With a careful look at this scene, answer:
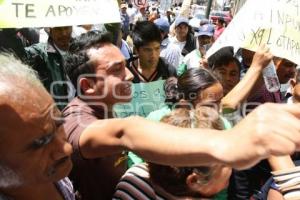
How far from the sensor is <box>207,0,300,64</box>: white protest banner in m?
2.09

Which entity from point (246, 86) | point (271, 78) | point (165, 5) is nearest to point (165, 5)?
point (165, 5)

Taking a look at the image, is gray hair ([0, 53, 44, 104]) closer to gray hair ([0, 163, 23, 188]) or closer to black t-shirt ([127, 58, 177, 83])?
gray hair ([0, 163, 23, 188])

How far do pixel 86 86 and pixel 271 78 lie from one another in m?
1.27

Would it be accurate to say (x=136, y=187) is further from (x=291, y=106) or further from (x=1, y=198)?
(x=291, y=106)

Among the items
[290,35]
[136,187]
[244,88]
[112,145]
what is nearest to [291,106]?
[112,145]

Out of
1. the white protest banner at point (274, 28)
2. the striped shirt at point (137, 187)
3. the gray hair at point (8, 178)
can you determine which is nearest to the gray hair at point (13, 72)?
the gray hair at point (8, 178)

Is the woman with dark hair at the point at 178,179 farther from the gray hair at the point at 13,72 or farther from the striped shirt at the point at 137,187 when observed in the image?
the gray hair at the point at 13,72

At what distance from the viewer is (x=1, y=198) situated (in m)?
1.10

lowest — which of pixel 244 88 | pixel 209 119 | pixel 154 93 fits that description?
pixel 154 93

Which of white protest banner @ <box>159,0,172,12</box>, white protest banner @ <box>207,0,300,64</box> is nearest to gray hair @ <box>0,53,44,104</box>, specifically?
white protest banner @ <box>207,0,300,64</box>

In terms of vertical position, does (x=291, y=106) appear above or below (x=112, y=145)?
above

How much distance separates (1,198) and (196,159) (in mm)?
495

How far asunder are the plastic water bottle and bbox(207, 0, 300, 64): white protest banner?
1.54 ft

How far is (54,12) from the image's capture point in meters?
1.81
